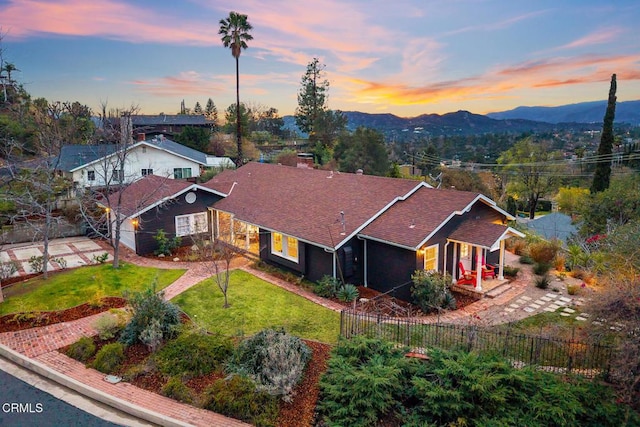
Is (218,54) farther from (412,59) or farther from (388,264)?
(388,264)

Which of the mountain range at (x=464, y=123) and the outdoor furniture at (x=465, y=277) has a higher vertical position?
the mountain range at (x=464, y=123)

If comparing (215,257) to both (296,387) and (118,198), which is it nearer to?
(118,198)

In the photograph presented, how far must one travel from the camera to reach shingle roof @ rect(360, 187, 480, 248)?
594 inches

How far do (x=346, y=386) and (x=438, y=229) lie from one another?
27.2 feet

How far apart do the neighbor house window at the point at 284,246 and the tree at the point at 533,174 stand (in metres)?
34.2

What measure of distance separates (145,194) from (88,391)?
14.3m

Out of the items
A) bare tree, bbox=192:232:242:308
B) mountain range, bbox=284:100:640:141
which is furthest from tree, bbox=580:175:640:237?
mountain range, bbox=284:100:640:141

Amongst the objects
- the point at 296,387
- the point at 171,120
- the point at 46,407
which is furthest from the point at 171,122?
the point at 296,387

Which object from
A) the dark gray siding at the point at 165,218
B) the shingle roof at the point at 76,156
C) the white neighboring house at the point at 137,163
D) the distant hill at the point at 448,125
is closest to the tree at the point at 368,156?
the white neighboring house at the point at 137,163

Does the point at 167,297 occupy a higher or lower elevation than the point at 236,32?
lower

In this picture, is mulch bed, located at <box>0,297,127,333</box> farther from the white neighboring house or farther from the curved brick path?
the white neighboring house

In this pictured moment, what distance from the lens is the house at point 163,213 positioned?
20.7 metres

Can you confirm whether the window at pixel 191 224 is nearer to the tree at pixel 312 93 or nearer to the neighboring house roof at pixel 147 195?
the neighboring house roof at pixel 147 195

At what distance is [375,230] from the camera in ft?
52.6
